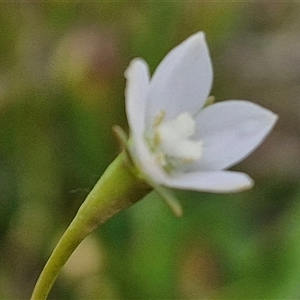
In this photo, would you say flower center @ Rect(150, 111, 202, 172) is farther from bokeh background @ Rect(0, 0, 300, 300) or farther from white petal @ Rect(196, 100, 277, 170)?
bokeh background @ Rect(0, 0, 300, 300)

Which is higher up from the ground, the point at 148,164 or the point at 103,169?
the point at 148,164

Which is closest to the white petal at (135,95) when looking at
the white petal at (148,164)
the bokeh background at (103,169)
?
the white petal at (148,164)

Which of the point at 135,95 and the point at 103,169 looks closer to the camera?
the point at 135,95

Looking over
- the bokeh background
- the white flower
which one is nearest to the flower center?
the white flower

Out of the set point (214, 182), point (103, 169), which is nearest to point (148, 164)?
point (214, 182)

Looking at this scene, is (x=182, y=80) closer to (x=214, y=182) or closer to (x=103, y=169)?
(x=214, y=182)

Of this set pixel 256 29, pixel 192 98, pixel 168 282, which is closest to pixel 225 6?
pixel 256 29
